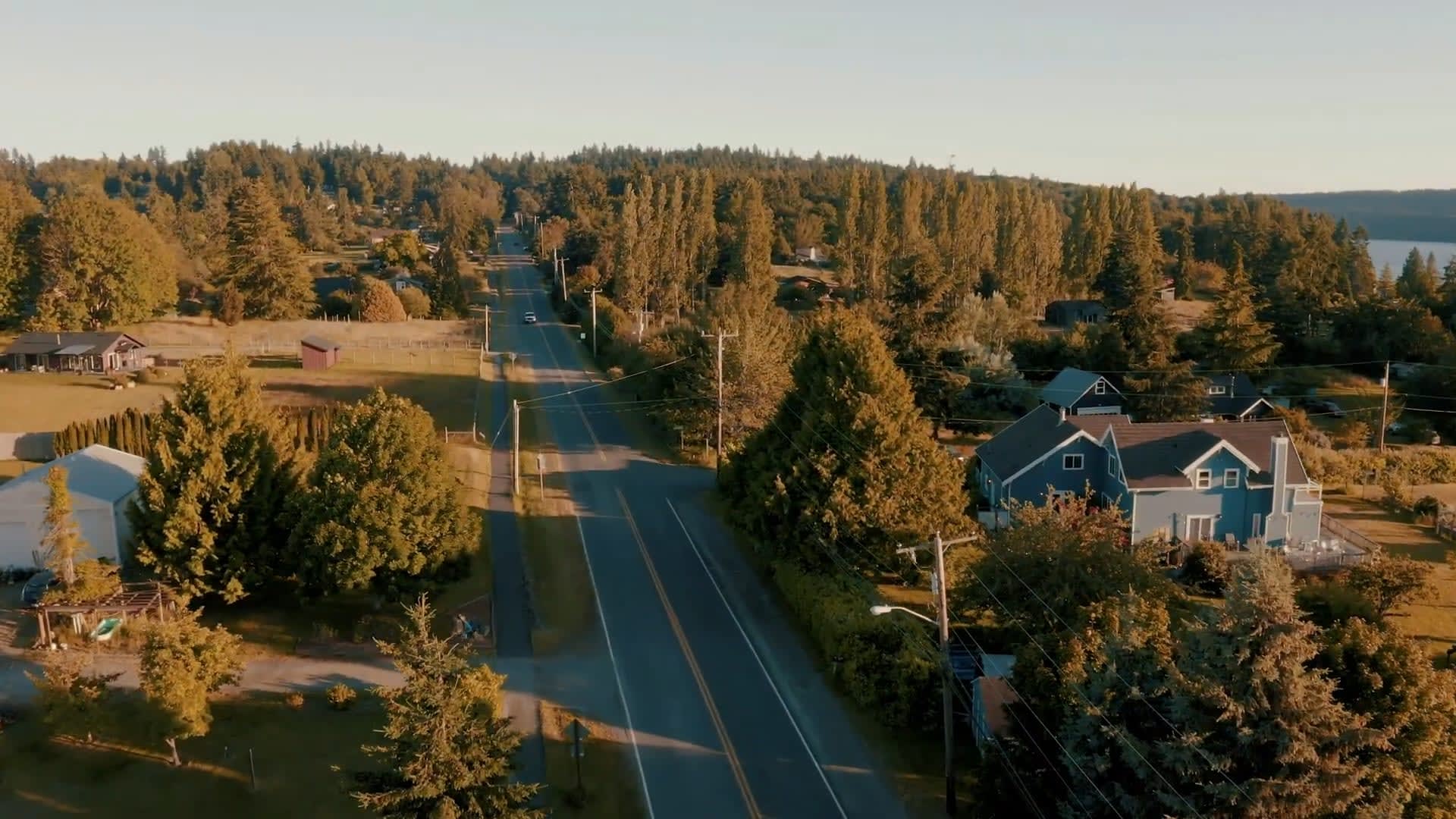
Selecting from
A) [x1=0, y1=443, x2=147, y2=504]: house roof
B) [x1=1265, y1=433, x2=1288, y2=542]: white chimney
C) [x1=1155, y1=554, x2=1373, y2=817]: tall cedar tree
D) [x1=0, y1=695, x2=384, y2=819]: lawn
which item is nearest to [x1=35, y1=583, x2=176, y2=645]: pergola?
[x1=0, y1=695, x2=384, y2=819]: lawn

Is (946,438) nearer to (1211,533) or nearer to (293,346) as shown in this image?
(1211,533)

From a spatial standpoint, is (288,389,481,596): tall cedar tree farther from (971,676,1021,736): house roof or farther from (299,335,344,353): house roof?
(299,335,344,353): house roof

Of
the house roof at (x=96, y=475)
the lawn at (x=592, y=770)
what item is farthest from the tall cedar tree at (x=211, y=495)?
the lawn at (x=592, y=770)

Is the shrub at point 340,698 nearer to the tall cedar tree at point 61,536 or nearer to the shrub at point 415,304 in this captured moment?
the tall cedar tree at point 61,536

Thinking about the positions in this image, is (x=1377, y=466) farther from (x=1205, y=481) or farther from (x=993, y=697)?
(x=993, y=697)

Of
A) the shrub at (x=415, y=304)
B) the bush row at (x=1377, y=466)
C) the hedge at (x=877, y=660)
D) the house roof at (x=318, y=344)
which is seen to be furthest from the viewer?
the shrub at (x=415, y=304)
